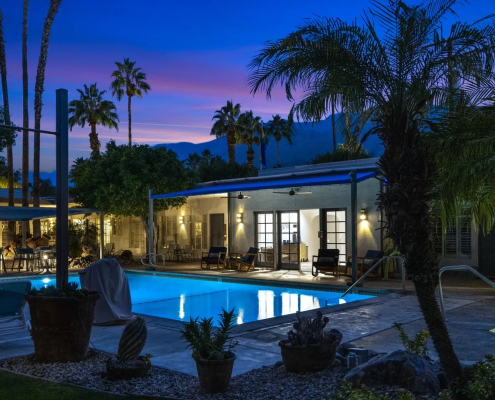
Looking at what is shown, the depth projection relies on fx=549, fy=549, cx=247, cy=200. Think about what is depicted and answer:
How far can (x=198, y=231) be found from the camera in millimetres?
21219

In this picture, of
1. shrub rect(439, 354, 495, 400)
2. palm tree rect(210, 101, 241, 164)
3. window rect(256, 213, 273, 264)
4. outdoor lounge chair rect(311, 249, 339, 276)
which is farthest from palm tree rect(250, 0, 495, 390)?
palm tree rect(210, 101, 241, 164)

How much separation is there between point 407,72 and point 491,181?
5.03 meters

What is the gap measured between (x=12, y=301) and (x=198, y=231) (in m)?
14.3

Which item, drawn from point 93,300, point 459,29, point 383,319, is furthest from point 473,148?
point 93,300

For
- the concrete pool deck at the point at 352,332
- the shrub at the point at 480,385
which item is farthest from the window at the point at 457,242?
the shrub at the point at 480,385

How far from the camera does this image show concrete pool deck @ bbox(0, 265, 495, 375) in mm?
6383

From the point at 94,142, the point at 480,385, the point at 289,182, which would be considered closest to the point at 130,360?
the point at 480,385

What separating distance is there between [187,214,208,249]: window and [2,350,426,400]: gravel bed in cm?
1485

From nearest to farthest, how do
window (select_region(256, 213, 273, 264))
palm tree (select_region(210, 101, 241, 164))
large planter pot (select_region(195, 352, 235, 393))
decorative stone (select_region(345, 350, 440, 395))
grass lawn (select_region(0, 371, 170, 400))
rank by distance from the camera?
1. decorative stone (select_region(345, 350, 440, 395))
2. grass lawn (select_region(0, 371, 170, 400))
3. large planter pot (select_region(195, 352, 235, 393))
4. window (select_region(256, 213, 273, 264))
5. palm tree (select_region(210, 101, 241, 164))

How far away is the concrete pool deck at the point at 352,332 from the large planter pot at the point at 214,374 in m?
0.72

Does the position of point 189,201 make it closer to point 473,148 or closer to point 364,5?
point 473,148

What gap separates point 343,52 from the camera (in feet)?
17.3

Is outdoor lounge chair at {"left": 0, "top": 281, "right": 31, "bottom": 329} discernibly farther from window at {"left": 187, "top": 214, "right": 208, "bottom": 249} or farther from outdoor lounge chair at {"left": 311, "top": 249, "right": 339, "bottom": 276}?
window at {"left": 187, "top": 214, "right": 208, "bottom": 249}

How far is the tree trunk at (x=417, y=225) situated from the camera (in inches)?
170
